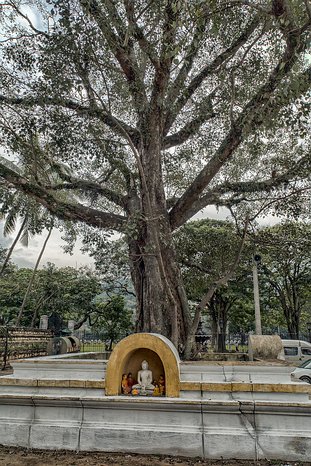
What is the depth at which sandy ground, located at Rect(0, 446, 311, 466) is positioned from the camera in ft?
14.1

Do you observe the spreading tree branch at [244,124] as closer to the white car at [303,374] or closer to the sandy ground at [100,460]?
the sandy ground at [100,460]

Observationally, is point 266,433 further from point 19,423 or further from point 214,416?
point 19,423

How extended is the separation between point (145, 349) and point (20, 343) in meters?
11.3

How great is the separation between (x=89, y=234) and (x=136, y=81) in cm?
442

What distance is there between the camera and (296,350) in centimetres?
1642

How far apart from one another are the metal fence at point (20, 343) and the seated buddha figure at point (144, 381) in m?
9.66

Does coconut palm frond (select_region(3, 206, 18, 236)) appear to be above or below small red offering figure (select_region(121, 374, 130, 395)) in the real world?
above

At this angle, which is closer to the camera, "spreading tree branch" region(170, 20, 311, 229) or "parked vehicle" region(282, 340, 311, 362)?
"spreading tree branch" region(170, 20, 311, 229)

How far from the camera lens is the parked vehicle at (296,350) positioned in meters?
16.3

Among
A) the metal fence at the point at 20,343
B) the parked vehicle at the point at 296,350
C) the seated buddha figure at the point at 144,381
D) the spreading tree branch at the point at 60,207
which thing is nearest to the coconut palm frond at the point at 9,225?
the metal fence at the point at 20,343

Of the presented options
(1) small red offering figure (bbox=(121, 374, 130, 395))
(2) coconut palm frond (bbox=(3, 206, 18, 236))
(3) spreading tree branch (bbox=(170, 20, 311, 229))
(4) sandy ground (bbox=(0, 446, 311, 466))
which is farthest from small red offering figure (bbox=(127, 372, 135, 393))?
(2) coconut palm frond (bbox=(3, 206, 18, 236))

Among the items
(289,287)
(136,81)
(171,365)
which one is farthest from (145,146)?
(289,287)

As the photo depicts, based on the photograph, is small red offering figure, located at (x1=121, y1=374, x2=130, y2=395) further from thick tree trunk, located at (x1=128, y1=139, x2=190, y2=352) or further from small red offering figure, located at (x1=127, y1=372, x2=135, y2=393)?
thick tree trunk, located at (x1=128, y1=139, x2=190, y2=352)

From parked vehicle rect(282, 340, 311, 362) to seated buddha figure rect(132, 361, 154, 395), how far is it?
12.7 meters
